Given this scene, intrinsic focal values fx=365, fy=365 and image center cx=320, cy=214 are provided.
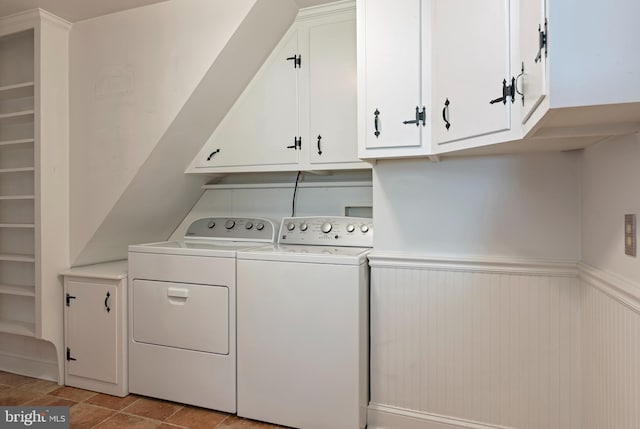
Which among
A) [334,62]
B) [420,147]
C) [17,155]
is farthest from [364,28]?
[17,155]

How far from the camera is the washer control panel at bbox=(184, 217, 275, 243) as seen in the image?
98.3 inches

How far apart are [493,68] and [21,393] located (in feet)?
10.6

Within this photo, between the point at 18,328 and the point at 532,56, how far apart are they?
3302 millimetres

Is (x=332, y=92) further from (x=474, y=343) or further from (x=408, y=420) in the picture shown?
(x=408, y=420)

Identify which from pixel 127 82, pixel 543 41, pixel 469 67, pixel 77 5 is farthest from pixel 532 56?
pixel 77 5

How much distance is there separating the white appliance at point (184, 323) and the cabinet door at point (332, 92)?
84 centimetres

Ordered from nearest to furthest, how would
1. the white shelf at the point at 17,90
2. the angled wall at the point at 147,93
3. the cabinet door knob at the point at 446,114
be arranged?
the cabinet door knob at the point at 446,114, the angled wall at the point at 147,93, the white shelf at the point at 17,90

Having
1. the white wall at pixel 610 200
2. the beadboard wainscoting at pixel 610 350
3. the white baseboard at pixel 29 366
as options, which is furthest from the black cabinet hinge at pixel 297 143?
the white baseboard at pixel 29 366

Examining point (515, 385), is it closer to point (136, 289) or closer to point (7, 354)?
point (136, 289)

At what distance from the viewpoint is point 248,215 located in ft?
9.12

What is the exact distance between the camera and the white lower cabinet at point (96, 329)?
2309 mm

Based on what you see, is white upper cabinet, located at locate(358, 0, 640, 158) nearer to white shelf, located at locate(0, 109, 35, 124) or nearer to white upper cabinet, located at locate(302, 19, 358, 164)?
white upper cabinet, located at locate(302, 19, 358, 164)

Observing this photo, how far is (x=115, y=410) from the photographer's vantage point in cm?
215

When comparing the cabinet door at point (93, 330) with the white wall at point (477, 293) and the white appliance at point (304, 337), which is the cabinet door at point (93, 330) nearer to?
the white appliance at point (304, 337)
